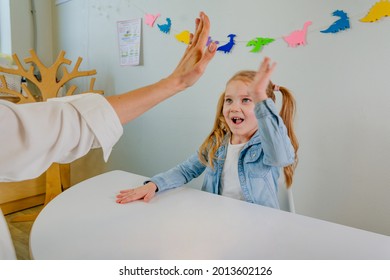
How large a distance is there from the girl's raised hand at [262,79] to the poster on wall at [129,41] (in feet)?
4.14

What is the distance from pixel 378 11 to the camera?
102 centimetres

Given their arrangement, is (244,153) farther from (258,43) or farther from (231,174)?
(258,43)

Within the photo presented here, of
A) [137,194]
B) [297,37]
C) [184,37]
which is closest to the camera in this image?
[137,194]

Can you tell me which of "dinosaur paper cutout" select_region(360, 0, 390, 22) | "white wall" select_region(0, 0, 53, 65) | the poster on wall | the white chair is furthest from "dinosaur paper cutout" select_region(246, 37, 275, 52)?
"white wall" select_region(0, 0, 53, 65)

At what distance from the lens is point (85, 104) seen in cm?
40

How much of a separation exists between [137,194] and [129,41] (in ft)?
4.36

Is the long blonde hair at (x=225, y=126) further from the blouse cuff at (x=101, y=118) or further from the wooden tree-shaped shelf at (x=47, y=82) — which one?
the wooden tree-shaped shelf at (x=47, y=82)

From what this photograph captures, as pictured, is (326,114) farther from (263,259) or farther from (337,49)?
(263,259)

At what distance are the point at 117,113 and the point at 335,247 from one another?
18.6 inches

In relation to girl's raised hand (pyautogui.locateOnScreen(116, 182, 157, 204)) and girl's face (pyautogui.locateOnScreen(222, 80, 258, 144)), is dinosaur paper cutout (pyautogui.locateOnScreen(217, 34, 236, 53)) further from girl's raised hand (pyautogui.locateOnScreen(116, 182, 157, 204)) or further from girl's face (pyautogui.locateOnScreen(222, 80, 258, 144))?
girl's raised hand (pyautogui.locateOnScreen(116, 182, 157, 204))

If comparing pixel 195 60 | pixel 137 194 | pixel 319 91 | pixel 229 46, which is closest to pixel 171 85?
pixel 195 60

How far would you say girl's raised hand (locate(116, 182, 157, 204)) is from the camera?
0.81m

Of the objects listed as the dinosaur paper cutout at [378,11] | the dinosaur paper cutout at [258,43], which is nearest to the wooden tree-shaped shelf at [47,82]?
the dinosaur paper cutout at [258,43]

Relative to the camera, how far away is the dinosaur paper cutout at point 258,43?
131cm
